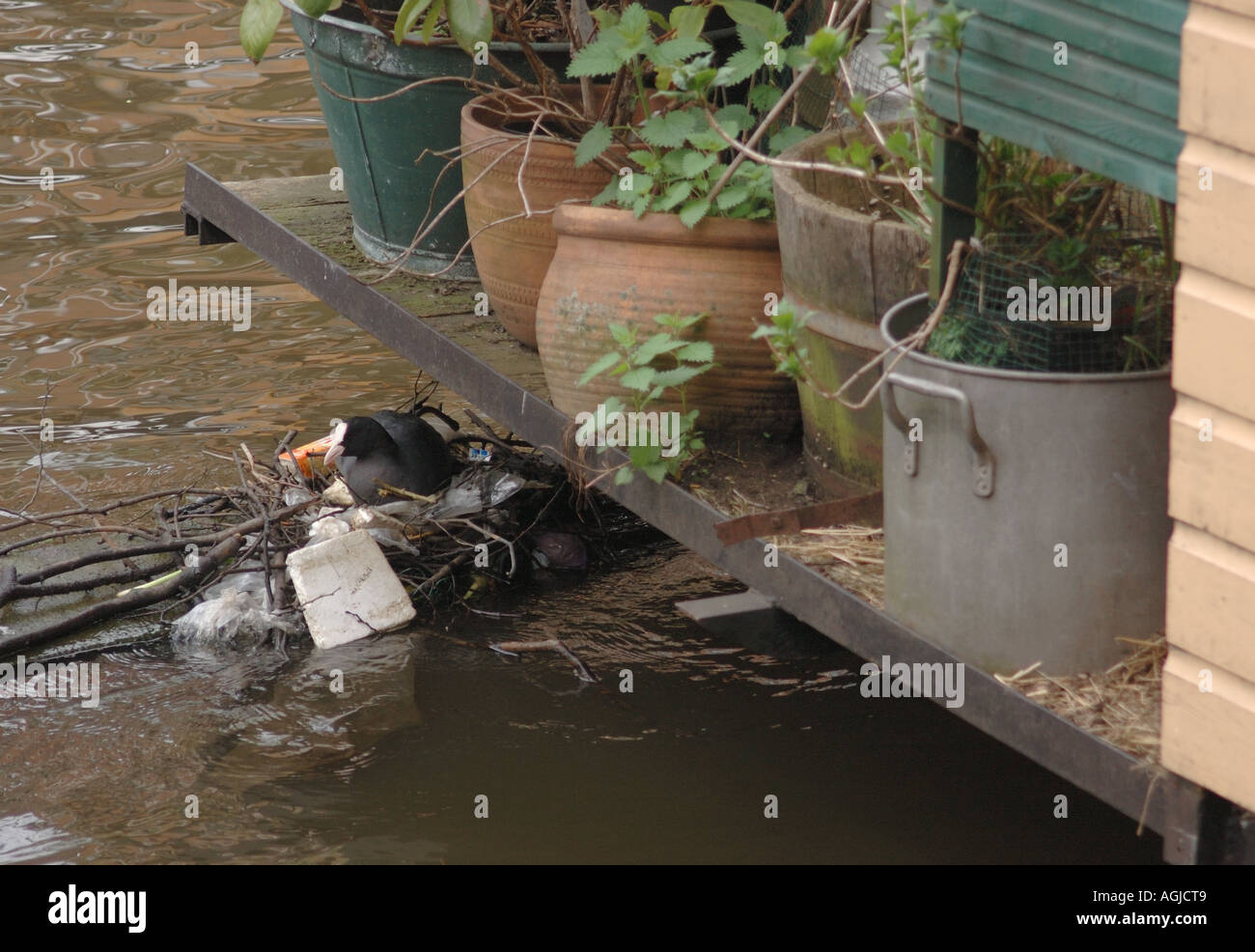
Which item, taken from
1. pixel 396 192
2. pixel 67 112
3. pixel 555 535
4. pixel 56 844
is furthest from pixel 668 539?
pixel 67 112

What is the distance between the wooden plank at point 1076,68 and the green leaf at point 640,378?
3.12ft

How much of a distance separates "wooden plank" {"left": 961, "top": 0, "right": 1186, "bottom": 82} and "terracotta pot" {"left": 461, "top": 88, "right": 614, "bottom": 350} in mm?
1519

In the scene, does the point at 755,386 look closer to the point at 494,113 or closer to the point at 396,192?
the point at 494,113

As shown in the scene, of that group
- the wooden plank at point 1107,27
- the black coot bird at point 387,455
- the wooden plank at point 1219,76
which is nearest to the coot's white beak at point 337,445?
the black coot bird at point 387,455

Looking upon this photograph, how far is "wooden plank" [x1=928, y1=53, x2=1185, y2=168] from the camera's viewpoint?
228cm

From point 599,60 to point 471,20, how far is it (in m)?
0.34

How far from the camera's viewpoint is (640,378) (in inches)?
127

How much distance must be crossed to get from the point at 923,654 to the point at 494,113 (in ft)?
6.71

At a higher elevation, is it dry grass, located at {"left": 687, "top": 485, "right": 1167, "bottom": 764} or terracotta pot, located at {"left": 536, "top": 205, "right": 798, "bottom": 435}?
terracotta pot, located at {"left": 536, "top": 205, "right": 798, "bottom": 435}

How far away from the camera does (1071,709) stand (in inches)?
101

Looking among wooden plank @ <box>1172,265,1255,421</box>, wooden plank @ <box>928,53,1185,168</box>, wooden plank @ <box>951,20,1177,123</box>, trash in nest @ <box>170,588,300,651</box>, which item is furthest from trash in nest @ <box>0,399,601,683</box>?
wooden plank @ <box>1172,265,1255,421</box>

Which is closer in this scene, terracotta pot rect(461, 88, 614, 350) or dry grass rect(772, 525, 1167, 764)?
dry grass rect(772, 525, 1167, 764)
